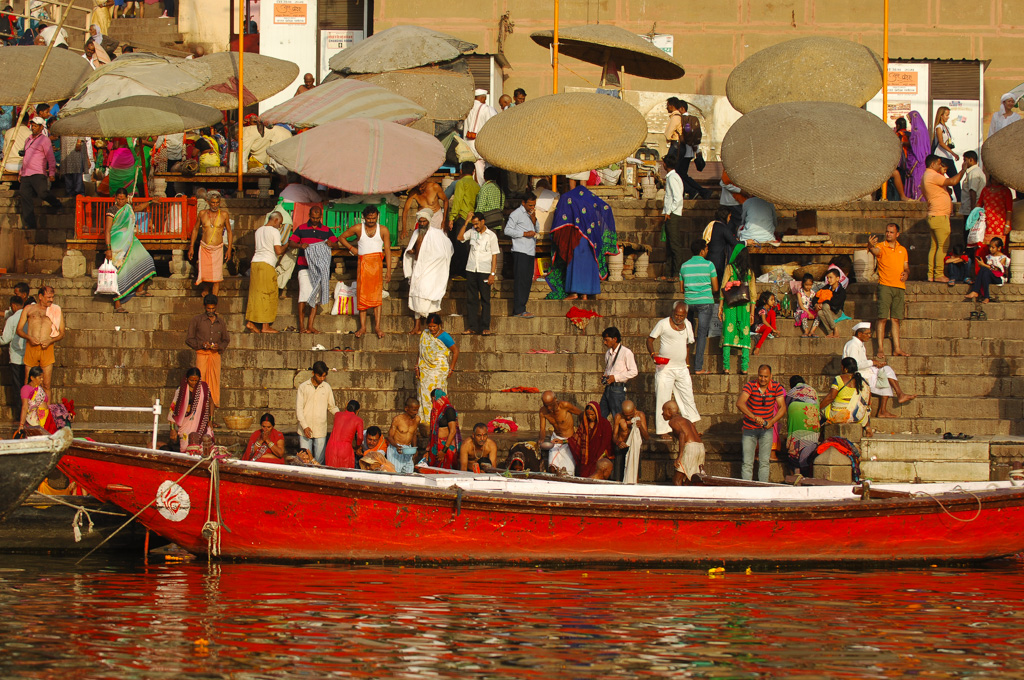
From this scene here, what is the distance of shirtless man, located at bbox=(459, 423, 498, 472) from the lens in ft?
38.9

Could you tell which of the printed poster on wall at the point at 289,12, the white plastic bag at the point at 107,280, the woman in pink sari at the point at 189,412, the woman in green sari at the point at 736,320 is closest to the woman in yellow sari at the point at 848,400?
the woman in green sari at the point at 736,320

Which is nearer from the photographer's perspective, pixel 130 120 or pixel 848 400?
pixel 848 400

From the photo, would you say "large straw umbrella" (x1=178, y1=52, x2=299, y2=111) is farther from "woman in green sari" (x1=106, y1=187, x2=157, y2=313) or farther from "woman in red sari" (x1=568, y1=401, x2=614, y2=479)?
"woman in red sari" (x1=568, y1=401, x2=614, y2=479)

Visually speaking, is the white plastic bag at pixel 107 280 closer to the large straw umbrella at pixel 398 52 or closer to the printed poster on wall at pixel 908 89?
the large straw umbrella at pixel 398 52

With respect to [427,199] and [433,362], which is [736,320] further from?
[427,199]

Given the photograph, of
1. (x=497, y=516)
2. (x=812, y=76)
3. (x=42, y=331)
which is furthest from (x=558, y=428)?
(x=812, y=76)

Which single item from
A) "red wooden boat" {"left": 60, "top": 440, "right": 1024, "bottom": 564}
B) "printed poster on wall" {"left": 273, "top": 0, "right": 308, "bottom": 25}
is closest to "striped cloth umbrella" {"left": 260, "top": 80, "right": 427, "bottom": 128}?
"red wooden boat" {"left": 60, "top": 440, "right": 1024, "bottom": 564}

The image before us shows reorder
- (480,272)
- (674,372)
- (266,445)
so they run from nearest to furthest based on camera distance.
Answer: (266,445) < (674,372) < (480,272)

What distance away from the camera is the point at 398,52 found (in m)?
16.7

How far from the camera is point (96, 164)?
18.1m

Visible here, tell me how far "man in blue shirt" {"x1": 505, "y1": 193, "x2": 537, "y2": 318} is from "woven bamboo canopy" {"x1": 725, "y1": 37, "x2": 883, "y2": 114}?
3.97 m

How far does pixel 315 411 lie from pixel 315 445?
333 mm

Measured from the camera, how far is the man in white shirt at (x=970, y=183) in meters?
16.7

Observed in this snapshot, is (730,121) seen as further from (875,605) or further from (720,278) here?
(875,605)
